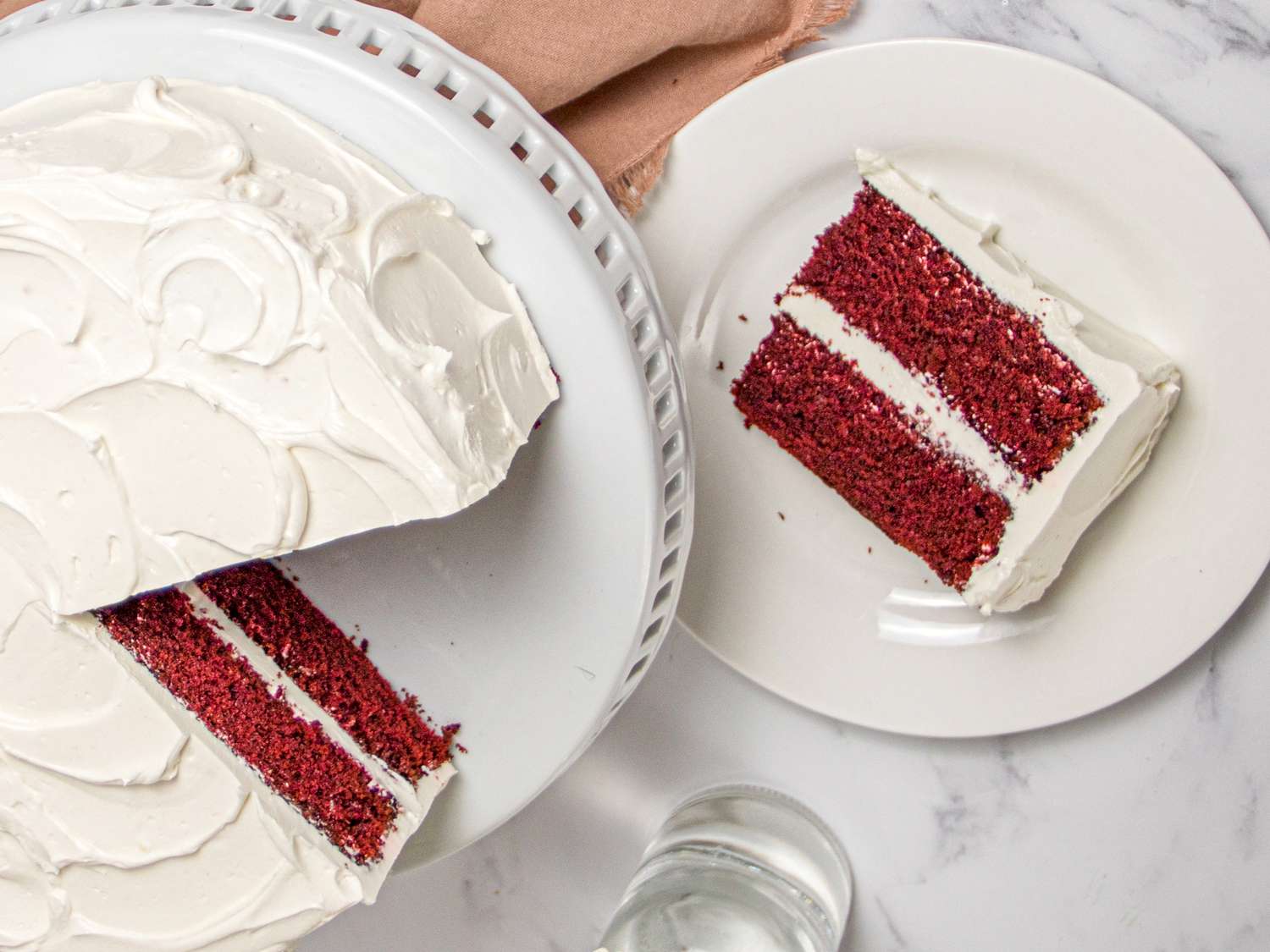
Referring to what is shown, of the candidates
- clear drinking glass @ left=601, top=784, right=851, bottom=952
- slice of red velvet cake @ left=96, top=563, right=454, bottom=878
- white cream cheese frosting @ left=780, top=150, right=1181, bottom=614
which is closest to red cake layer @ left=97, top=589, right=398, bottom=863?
slice of red velvet cake @ left=96, top=563, right=454, bottom=878

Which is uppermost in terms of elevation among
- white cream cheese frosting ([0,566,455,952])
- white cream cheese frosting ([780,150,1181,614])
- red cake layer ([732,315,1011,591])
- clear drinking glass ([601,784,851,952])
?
white cream cheese frosting ([780,150,1181,614])

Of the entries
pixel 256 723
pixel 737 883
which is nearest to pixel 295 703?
pixel 256 723

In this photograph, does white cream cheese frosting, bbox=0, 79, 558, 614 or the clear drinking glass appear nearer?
white cream cheese frosting, bbox=0, 79, 558, 614

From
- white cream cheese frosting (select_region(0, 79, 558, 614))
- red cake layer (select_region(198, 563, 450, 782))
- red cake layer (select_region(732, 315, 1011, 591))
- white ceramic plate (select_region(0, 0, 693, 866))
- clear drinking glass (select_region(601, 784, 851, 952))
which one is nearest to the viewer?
white cream cheese frosting (select_region(0, 79, 558, 614))

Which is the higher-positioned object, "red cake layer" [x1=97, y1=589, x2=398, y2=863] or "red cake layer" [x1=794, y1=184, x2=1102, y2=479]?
"red cake layer" [x1=794, y1=184, x2=1102, y2=479]

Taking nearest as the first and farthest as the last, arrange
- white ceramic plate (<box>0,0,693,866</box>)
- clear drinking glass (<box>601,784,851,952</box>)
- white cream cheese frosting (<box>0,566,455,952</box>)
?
white ceramic plate (<box>0,0,693,866</box>)
white cream cheese frosting (<box>0,566,455,952</box>)
clear drinking glass (<box>601,784,851,952</box>)

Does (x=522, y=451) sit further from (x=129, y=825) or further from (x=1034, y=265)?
(x=1034, y=265)

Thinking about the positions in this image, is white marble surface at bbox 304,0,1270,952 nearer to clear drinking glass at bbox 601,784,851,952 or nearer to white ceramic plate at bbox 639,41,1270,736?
clear drinking glass at bbox 601,784,851,952
